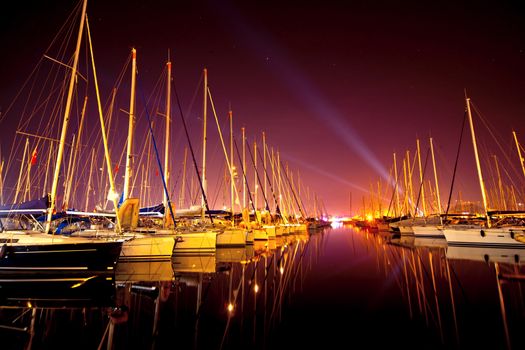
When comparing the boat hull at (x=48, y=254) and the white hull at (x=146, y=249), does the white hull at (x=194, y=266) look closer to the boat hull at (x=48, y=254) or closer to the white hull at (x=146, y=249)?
the white hull at (x=146, y=249)

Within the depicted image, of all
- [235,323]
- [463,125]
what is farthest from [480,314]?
[463,125]

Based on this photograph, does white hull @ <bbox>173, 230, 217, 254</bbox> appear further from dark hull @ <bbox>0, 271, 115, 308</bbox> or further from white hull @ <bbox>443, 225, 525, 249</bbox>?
white hull @ <bbox>443, 225, 525, 249</bbox>

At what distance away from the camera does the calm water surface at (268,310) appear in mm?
6199

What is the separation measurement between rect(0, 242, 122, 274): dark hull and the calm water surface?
1.79 ft

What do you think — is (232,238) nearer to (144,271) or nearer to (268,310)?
(144,271)

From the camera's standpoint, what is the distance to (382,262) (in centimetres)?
1780

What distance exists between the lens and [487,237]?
24500mm

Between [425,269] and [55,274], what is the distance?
17132mm

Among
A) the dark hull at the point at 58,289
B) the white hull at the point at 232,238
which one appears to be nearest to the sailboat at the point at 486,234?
the white hull at the point at 232,238

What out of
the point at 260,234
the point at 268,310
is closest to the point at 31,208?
the point at 268,310

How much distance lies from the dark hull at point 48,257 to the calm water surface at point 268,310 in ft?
1.79

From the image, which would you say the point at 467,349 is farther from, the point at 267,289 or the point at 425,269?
the point at 425,269

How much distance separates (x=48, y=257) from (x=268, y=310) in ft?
32.4

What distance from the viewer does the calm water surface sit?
20.3ft
